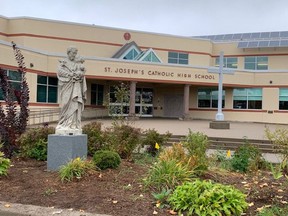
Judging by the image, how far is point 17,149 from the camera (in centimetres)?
956

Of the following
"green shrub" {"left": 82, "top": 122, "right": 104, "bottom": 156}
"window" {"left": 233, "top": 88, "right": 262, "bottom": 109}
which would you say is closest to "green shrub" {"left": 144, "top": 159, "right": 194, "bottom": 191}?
"green shrub" {"left": 82, "top": 122, "right": 104, "bottom": 156}

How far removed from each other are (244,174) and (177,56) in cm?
3164

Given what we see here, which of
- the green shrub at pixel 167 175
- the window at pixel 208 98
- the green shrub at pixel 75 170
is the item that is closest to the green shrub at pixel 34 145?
the green shrub at pixel 75 170

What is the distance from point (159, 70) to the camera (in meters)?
31.6

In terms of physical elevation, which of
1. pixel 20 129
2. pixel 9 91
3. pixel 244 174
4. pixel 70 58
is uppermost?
pixel 70 58

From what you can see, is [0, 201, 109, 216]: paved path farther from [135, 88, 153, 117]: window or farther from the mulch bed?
[135, 88, 153, 117]: window

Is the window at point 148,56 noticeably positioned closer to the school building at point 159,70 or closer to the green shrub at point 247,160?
the school building at point 159,70

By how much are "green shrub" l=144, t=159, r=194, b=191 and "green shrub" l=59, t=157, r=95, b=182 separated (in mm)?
Result: 1355

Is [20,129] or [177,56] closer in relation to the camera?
[20,129]

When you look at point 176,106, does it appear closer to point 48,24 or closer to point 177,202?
point 48,24

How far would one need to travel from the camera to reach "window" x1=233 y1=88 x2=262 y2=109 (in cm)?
3447

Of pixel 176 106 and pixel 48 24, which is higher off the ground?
pixel 48 24

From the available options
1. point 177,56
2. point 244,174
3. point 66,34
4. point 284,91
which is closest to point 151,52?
point 177,56

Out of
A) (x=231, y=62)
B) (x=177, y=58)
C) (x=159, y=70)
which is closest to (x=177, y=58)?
(x=177, y=58)
